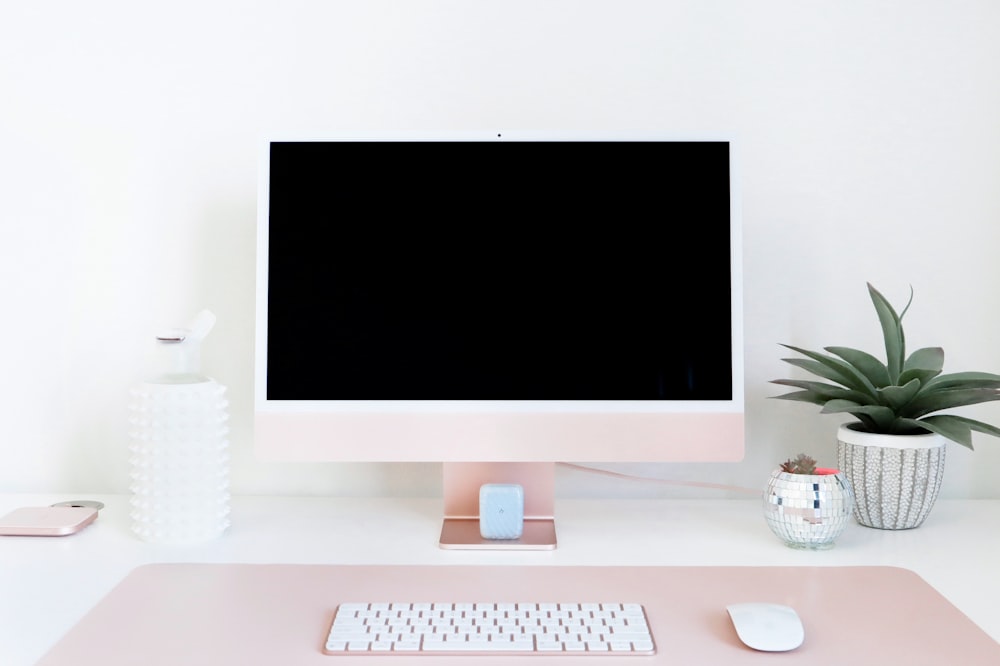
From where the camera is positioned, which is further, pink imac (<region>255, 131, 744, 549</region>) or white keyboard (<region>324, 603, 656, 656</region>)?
pink imac (<region>255, 131, 744, 549</region>)

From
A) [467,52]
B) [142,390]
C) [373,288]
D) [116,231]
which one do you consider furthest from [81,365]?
[467,52]

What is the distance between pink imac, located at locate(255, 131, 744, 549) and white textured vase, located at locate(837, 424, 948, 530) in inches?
7.9

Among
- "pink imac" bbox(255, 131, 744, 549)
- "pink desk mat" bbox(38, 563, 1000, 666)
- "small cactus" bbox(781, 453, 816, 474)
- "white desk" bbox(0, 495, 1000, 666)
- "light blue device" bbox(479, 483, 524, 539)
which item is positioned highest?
"pink imac" bbox(255, 131, 744, 549)

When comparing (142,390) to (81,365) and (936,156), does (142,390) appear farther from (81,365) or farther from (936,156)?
(936,156)

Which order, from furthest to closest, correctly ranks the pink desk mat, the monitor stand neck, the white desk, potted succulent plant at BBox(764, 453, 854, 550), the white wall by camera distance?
the white wall → the monitor stand neck → potted succulent plant at BBox(764, 453, 854, 550) → the white desk → the pink desk mat

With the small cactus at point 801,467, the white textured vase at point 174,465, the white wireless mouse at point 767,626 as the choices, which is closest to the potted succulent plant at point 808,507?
the small cactus at point 801,467

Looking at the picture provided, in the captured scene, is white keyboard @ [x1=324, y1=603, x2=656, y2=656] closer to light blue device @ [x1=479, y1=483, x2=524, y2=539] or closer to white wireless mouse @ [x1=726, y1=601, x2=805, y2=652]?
white wireless mouse @ [x1=726, y1=601, x2=805, y2=652]

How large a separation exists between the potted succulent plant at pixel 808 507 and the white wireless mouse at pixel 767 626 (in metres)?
0.22

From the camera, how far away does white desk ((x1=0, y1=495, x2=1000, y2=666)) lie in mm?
917

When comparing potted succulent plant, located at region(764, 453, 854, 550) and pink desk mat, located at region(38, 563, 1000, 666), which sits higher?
potted succulent plant, located at region(764, 453, 854, 550)

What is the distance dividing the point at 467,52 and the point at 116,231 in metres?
0.62

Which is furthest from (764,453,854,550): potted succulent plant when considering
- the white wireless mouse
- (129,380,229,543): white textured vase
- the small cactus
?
(129,380,229,543): white textured vase

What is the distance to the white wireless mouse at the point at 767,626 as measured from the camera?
0.76 m

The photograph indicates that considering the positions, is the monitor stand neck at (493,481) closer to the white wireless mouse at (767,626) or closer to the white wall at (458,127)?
the white wall at (458,127)
